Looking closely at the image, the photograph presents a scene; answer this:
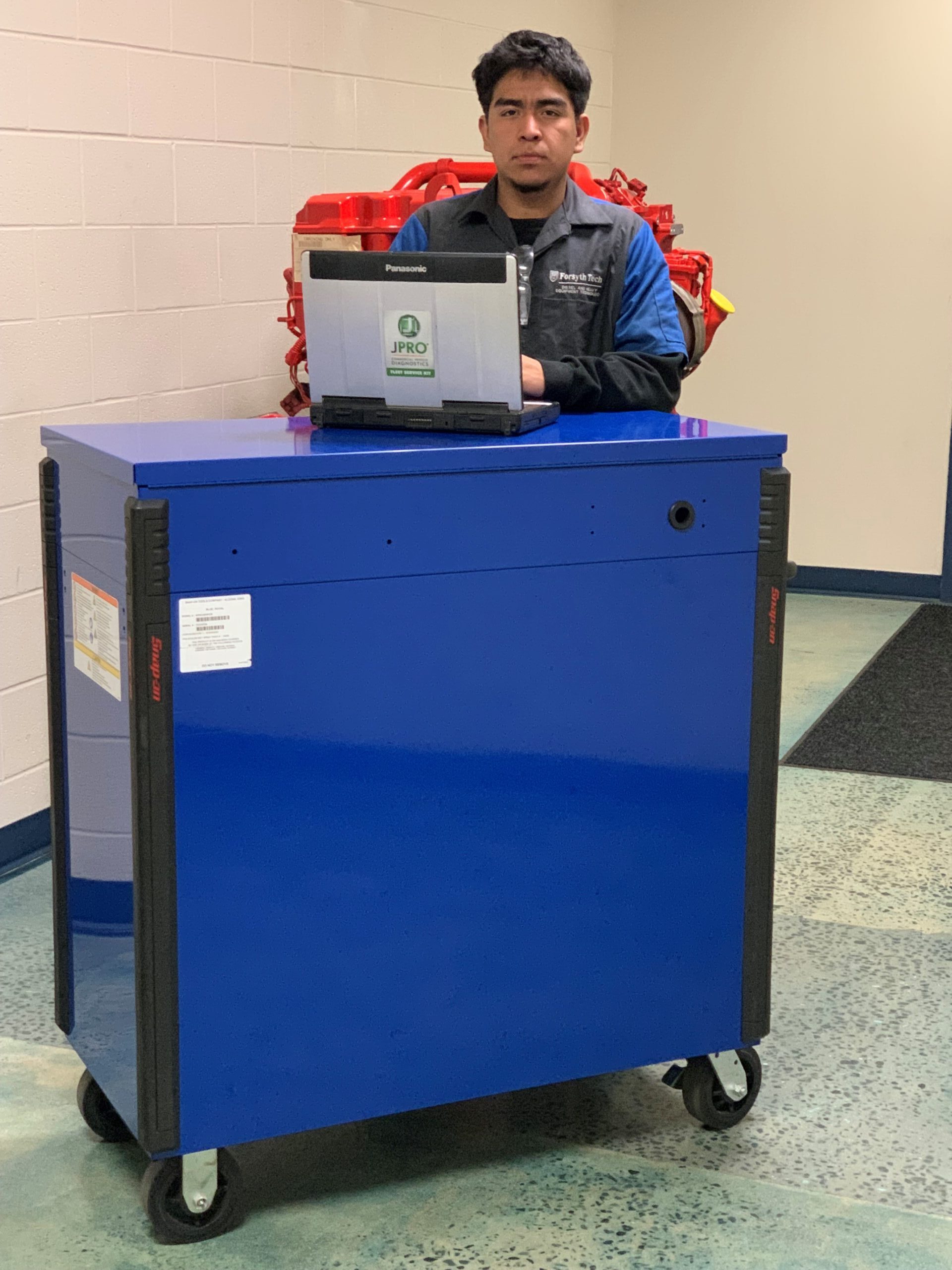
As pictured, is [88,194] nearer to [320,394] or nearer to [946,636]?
[320,394]

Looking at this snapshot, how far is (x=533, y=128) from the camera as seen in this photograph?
2.79 m

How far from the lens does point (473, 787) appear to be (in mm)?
2189

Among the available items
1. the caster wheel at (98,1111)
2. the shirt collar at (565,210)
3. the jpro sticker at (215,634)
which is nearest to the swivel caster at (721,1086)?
the caster wheel at (98,1111)

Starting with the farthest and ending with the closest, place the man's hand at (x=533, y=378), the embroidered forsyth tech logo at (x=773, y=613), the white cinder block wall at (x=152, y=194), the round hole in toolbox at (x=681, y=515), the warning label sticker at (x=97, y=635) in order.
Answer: the white cinder block wall at (x=152, y=194) → the man's hand at (x=533, y=378) → the embroidered forsyth tech logo at (x=773, y=613) → the round hole in toolbox at (x=681, y=515) → the warning label sticker at (x=97, y=635)

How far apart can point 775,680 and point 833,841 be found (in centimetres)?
153

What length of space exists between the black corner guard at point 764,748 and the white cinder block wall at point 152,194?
5.96 ft

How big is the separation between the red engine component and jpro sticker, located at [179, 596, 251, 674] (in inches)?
73.7

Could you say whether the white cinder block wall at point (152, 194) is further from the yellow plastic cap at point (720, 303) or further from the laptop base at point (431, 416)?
the laptop base at point (431, 416)

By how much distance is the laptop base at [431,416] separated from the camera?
7.12 feet

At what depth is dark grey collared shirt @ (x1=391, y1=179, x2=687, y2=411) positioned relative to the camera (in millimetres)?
2805

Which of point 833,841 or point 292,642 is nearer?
point 292,642

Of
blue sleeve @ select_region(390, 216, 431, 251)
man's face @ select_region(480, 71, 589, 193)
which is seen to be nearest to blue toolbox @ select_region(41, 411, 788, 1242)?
man's face @ select_region(480, 71, 589, 193)

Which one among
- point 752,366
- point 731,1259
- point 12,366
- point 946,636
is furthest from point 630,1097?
point 752,366

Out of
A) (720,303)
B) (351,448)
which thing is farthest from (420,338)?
(720,303)
